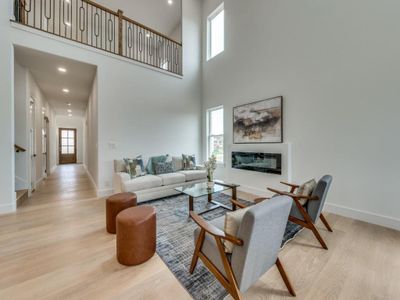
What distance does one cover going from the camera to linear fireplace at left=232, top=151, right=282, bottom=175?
3.60 meters

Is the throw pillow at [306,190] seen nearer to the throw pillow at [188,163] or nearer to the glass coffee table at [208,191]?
the glass coffee table at [208,191]

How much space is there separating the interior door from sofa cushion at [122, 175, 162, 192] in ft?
32.8

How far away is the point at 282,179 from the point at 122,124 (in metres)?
3.85

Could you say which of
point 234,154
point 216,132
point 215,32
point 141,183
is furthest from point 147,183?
point 215,32

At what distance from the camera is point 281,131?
3551 mm

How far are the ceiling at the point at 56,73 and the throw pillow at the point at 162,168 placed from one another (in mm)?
2664

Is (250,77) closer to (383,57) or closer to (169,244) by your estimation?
(383,57)

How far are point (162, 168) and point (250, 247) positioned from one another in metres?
3.42

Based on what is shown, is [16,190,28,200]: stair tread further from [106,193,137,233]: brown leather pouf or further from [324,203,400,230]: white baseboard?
[324,203,400,230]: white baseboard

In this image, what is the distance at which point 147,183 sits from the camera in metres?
3.55

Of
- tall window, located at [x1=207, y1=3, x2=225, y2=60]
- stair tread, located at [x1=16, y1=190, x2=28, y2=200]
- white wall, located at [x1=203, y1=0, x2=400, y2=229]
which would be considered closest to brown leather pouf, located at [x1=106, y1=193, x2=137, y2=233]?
stair tread, located at [x1=16, y1=190, x2=28, y2=200]

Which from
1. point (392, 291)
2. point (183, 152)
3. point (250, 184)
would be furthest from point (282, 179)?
point (183, 152)

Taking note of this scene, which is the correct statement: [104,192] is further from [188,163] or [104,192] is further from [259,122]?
[259,122]

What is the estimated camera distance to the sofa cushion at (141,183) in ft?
11.0
